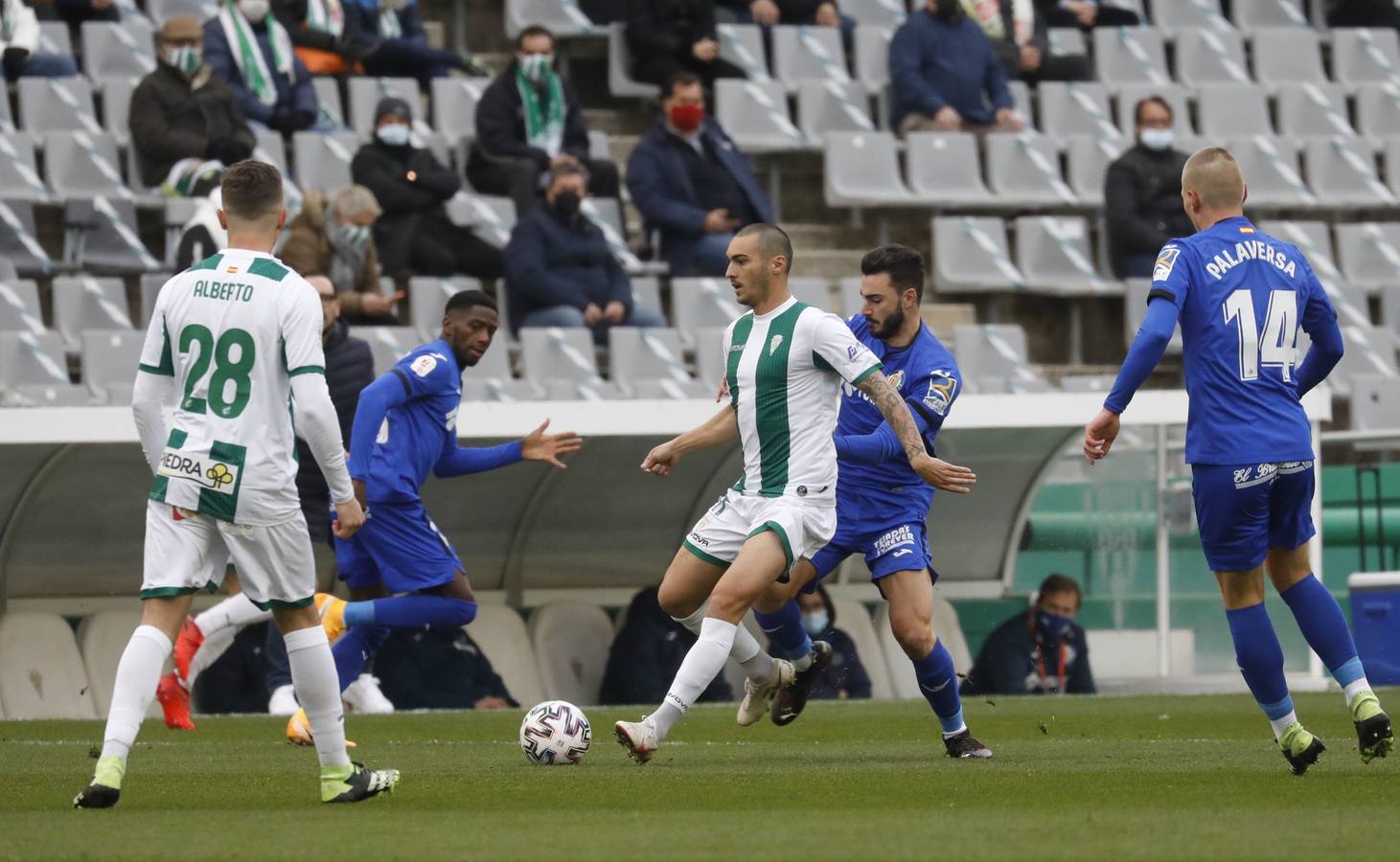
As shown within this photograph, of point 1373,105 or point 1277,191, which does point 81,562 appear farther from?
point 1373,105

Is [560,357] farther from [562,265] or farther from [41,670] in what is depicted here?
[41,670]

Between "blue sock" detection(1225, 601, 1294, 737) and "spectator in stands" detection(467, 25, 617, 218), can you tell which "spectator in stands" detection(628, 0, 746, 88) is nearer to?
"spectator in stands" detection(467, 25, 617, 218)

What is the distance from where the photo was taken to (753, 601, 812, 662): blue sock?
355 inches

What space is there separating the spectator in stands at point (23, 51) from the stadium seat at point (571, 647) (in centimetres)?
510

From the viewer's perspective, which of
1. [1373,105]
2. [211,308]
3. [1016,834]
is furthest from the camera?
[1373,105]

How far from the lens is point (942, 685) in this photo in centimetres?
870

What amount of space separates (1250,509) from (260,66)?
9.76 meters

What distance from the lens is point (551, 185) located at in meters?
15.0

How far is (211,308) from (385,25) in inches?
429

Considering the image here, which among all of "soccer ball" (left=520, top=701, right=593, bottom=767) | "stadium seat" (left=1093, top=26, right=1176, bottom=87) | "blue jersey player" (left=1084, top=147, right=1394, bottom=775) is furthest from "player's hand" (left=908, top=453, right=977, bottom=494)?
"stadium seat" (left=1093, top=26, right=1176, bottom=87)

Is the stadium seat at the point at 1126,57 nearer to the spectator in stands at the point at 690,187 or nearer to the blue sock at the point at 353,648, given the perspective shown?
the spectator in stands at the point at 690,187

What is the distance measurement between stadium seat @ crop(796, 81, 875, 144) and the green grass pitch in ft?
27.0

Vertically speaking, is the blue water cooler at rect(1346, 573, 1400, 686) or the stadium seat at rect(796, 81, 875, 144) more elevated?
the stadium seat at rect(796, 81, 875, 144)

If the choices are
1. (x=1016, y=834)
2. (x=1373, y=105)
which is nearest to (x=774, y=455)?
(x=1016, y=834)
